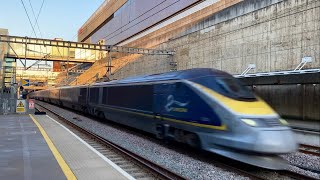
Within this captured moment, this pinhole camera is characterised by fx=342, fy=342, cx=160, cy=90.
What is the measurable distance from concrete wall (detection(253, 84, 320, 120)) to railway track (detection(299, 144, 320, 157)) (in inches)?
154

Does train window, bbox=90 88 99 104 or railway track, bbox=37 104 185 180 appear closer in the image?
railway track, bbox=37 104 185 180

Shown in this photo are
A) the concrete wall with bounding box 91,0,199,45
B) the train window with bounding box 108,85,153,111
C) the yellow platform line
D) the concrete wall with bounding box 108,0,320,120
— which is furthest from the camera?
the concrete wall with bounding box 91,0,199,45

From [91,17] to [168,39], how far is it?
54418 millimetres

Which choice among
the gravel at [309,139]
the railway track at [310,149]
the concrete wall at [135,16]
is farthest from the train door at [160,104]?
the concrete wall at [135,16]

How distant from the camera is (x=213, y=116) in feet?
29.0

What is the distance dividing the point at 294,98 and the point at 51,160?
530 inches

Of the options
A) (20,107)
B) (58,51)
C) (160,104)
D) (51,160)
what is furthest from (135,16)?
Answer: (51,160)

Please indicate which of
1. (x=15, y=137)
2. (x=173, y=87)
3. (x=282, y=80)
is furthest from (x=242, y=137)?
(x=282, y=80)

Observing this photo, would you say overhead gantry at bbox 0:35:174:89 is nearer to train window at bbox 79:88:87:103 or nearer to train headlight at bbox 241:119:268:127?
train window at bbox 79:88:87:103

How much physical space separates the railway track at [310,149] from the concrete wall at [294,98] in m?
3.90

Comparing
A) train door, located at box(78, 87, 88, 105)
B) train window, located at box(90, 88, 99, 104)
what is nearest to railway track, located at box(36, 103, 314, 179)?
train window, located at box(90, 88, 99, 104)

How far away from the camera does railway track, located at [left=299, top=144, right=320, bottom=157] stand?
10977 millimetres

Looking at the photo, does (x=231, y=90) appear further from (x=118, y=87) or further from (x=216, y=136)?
(x=118, y=87)

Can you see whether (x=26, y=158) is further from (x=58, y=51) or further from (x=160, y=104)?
(x=58, y=51)
